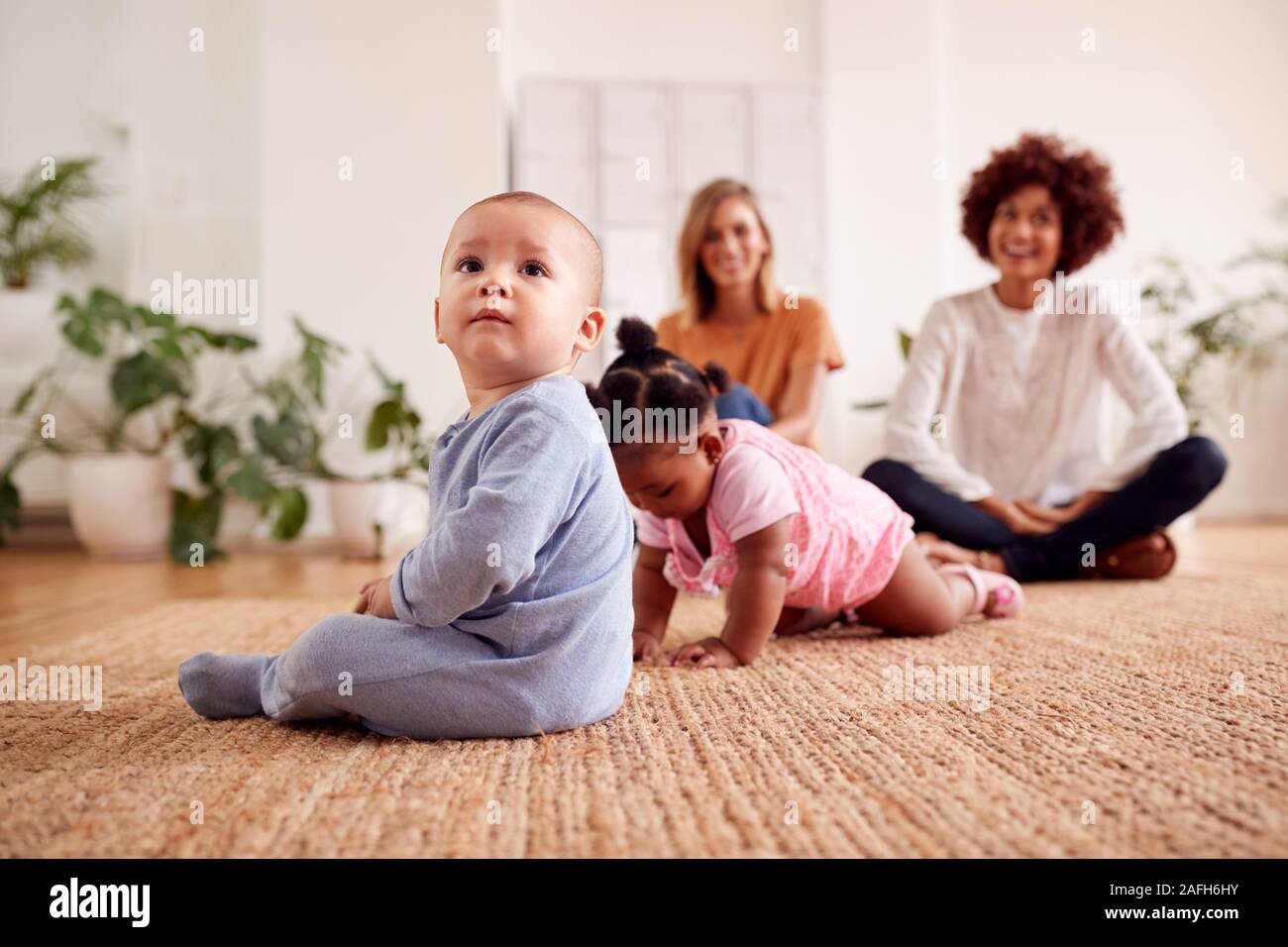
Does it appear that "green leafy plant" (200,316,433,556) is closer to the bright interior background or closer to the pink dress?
the bright interior background

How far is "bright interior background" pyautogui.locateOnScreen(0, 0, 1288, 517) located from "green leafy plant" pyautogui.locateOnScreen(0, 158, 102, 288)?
0.40 feet

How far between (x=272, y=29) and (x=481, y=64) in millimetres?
768

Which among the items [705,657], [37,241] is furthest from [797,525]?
[37,241]

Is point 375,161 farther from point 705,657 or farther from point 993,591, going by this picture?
point 705,657

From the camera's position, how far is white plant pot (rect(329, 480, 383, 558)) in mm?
3385

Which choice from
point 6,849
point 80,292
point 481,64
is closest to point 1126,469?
point 6,849

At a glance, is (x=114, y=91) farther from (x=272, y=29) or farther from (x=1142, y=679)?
(x=1142, y=679)

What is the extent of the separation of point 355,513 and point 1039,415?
6.88 feet

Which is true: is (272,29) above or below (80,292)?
above

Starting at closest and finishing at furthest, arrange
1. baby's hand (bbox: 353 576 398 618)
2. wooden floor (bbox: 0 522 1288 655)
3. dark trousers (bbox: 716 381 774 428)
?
baby's hand (bbox: 353 576 398 618) → wooden floor (bbox: 0 522 1288 655) → dark trousers (bbox: 716 381 774 428)

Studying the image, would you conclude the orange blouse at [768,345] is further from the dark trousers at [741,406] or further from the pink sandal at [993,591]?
the pink sandal at [993,591]

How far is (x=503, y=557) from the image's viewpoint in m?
0.87

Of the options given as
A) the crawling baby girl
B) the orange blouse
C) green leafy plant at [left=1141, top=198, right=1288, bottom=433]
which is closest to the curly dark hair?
the orange blouse
